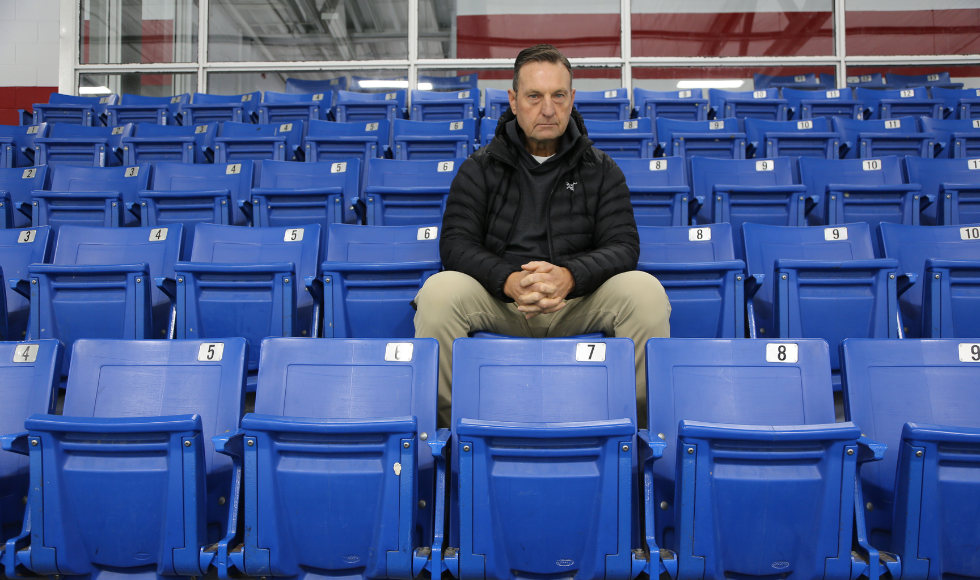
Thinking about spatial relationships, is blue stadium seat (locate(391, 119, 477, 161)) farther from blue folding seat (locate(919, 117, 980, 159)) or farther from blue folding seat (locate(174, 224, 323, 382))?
blue folding seat (locate(919, 117, 980, 159))

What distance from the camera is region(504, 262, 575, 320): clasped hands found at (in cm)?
132

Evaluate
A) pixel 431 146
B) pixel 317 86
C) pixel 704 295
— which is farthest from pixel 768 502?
pixel 317 86

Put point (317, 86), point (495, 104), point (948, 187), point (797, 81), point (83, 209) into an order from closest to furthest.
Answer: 1. point (948, 187)
2. point (83, 209)
3. point (495, 104)
4. point (797, 81)
5. point (317, 86)

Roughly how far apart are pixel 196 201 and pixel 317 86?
2.69m

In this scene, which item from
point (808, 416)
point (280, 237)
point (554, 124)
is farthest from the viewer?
point (280, 237)

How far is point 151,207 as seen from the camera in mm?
2217

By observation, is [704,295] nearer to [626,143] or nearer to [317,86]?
[626,143]

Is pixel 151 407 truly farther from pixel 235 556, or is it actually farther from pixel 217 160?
pixel 217 160

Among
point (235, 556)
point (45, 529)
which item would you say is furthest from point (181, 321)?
point (235, 556)

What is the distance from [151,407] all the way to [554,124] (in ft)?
3.80

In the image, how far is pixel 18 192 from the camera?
252cm

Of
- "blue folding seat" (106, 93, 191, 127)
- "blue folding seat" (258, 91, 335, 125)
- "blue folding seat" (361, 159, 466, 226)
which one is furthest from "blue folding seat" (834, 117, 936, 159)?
"blue folding seat" (106, 93, 191, 127)

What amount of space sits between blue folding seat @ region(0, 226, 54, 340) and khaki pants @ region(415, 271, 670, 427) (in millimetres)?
1346

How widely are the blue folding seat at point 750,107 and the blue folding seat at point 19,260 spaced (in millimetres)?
3539
